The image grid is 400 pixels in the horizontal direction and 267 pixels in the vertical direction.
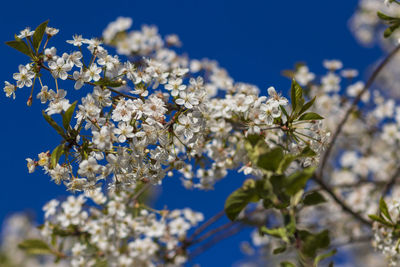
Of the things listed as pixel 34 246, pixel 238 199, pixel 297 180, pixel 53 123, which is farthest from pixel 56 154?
pixel 34 246

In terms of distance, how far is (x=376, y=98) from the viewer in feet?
22.8

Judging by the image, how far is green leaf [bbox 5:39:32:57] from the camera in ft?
6.53

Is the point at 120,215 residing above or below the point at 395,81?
below

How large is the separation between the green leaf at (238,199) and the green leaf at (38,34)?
4.25 ft

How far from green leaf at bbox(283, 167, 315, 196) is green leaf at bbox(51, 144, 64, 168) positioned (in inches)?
41.3

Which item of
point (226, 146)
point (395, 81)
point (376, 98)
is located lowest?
point (226, 146)

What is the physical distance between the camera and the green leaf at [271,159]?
150 centimetres

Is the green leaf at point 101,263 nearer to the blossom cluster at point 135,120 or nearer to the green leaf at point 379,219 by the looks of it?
the blossom cluster at point 135,120

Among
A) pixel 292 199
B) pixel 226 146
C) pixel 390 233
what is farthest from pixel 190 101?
pixel 390 233

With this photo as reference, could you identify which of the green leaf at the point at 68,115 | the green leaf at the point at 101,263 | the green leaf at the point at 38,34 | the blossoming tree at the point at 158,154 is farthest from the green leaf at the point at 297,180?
the green leaf at the point at 101,263

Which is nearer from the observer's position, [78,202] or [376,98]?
[78,202]

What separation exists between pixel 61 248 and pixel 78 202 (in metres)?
0.43

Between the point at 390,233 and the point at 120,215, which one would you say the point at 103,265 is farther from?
the point at 390,233

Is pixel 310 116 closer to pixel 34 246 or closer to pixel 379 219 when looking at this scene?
pixel 379 219
